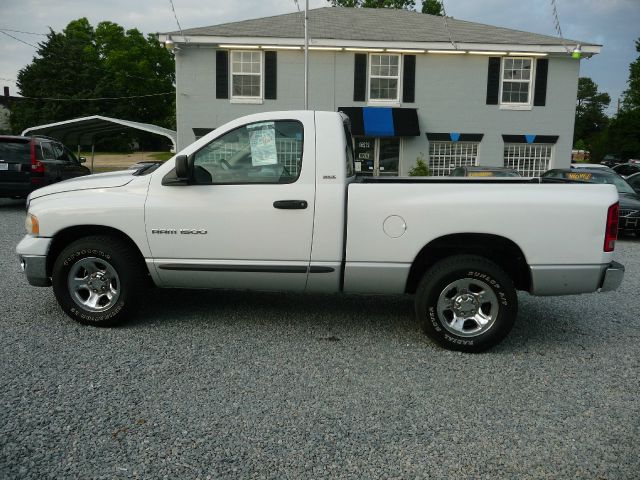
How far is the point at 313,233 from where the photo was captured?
470 cm

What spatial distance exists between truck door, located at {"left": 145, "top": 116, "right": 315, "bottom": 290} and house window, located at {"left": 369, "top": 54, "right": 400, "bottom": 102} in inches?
632

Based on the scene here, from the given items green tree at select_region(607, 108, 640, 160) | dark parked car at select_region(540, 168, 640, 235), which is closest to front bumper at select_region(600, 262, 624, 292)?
dark parked car at select_region(540, 168, 640, 235)

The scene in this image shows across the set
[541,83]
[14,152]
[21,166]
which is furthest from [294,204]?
[541,83]

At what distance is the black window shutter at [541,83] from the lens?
20.3 m

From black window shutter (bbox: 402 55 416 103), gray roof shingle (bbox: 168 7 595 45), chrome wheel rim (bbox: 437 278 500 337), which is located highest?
gray roof shingle (bbox: 168 7 595 45)

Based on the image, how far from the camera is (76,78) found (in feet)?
192

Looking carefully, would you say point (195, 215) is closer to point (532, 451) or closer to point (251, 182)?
point (251, 182)

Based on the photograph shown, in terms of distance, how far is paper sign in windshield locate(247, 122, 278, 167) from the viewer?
4832mm

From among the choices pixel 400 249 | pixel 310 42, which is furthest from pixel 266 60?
pixel 400 249

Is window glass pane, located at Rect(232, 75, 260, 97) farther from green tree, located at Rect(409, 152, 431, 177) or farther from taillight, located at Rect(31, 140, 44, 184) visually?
taillight, located at Rect(31, 140, 44, 184)

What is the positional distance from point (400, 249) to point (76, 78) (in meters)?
61.7

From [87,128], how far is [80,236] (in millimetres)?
20088

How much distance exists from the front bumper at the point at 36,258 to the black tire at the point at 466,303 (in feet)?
10.6

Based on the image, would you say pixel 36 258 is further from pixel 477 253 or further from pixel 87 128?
pixel 87 128
